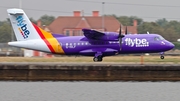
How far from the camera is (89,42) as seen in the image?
5238 cm

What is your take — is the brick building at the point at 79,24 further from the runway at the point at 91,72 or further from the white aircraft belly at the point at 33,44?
the runway at the point at 91,72

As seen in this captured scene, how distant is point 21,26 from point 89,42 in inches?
260

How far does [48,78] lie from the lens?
38375 mm

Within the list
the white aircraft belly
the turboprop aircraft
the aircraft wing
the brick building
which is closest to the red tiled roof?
the brick building

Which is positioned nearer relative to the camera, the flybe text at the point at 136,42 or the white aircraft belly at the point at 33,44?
the flybe text at the point at 136,42

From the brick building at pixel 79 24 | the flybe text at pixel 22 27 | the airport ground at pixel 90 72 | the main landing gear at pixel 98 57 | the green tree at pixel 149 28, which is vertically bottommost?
the green tree at pixel 149 28

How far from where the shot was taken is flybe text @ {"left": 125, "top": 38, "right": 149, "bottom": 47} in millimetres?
51125

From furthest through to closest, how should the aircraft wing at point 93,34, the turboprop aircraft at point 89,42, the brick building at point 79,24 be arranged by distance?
1. the brick building at point 79,24
2. the aircraft wing at point 93,34
3. the turboprop aircraft at point 89,42

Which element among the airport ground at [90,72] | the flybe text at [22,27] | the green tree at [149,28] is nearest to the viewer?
the airport ground at [90,72]

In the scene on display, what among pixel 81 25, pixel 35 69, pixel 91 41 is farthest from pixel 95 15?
pixel 35 69

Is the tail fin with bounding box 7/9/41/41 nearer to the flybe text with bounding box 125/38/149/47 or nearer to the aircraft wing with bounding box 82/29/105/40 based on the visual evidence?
the aircraft wing with bounding box 82/29/105/40

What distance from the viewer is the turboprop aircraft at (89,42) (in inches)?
2026

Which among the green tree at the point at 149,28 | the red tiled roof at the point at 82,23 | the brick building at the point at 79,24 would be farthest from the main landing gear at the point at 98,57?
the green tree at the point at 149,28

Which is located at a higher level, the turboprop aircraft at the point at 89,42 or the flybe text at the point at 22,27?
the flybe text at the point at 22,27
